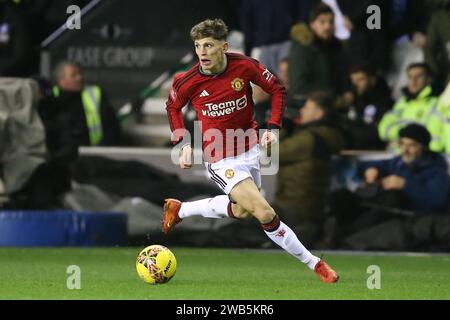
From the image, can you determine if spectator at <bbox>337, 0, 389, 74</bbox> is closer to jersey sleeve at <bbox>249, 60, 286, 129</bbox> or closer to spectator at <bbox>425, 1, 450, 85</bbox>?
spectator at <bbox>425, 1, 450, 85</bbox>

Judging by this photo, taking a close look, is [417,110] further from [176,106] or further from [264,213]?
[264,213]

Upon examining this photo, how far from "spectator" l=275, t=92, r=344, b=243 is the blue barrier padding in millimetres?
1908

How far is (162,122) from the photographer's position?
59.2ft

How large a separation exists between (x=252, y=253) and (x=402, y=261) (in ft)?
6.18

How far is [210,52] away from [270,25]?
6.11 meters

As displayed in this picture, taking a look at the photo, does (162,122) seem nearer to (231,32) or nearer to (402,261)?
(231,32)

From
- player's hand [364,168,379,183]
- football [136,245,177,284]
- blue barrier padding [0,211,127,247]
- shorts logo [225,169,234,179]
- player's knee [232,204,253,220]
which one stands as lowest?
blue barrier padding [0,211,127,247]

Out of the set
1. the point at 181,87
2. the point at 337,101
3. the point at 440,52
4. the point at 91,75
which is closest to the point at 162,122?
the point at 91,75

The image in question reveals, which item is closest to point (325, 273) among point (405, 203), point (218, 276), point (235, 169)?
point (235, 169)

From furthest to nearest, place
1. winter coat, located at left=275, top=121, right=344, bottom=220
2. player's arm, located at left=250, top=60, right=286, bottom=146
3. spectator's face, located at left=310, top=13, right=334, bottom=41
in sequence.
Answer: spectator's face, located at left=310, top=13, right=334, bottom=41 < winter coat, located at left=275, top=121, right=344, bottom=220 < player's arm, located at left=250, top=60, right=286, bottom=146

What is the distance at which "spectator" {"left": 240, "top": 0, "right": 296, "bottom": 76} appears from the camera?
17.4m

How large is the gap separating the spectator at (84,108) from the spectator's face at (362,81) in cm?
298

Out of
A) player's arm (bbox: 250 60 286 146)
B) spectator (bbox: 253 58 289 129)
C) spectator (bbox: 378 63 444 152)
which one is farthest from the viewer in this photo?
spectator (bbox: 253 58 289 129)

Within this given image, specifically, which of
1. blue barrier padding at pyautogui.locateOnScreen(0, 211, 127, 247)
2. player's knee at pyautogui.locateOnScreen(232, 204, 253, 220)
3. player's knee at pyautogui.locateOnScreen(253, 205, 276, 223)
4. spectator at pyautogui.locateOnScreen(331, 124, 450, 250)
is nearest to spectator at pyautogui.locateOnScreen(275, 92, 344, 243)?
spectator at pyautogui.locateOnScreen(331, 124, 450, 250)
